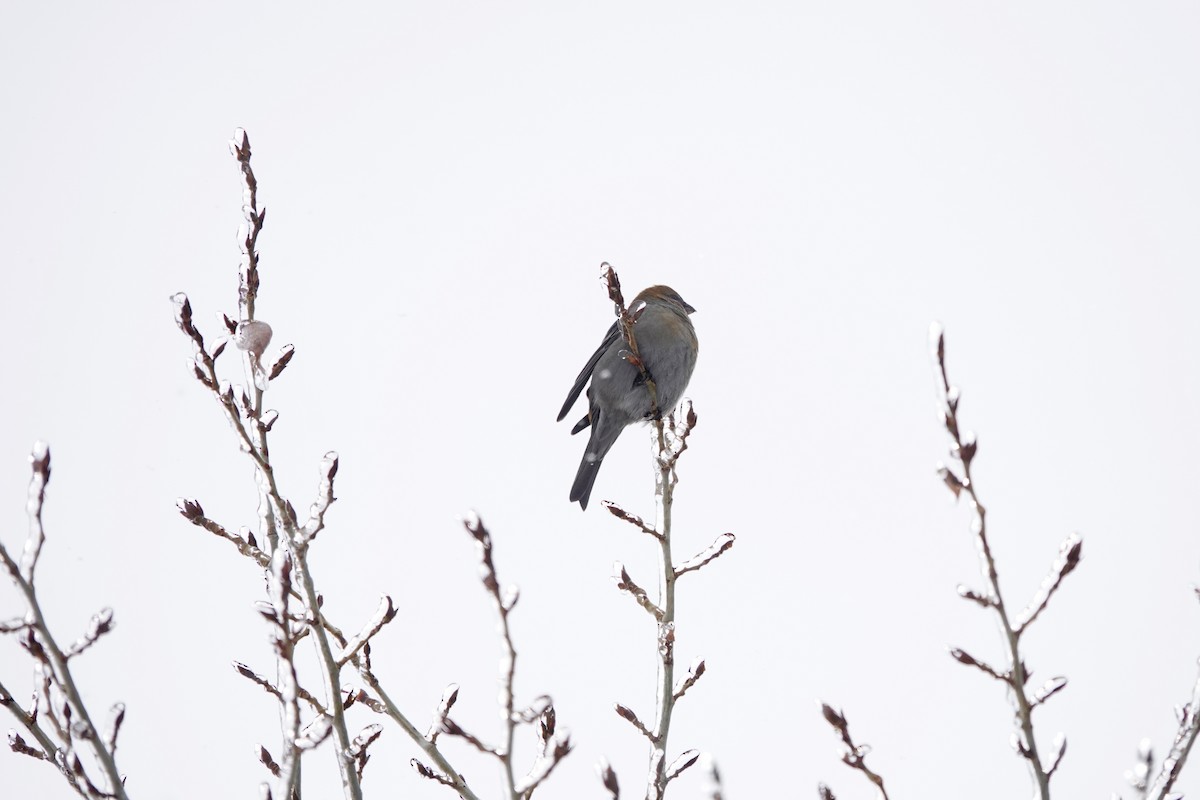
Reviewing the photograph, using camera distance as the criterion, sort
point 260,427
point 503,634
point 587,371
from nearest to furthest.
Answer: point 503,634
point 260,427
point 587,371

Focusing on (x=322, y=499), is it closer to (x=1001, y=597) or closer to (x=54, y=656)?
(x=54, y=656)

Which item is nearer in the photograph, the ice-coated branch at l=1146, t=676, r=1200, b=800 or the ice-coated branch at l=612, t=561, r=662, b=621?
the ice-coated branch at l=1146, t=676, r=1200, b=800

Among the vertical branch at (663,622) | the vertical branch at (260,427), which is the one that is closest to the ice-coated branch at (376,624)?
the vertical branch at (260,427)

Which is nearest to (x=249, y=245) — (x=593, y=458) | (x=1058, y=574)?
(x=1058, y=574)

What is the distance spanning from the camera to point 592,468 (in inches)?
230

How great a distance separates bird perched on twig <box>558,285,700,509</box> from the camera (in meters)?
5.86

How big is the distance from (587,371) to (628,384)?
463mm

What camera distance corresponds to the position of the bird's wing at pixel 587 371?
614cm

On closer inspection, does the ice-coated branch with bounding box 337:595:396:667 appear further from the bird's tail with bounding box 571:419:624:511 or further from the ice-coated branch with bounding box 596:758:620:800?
the bird's tail with bounding box 571:419:624:511

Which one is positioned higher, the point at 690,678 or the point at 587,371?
the point at 587,371

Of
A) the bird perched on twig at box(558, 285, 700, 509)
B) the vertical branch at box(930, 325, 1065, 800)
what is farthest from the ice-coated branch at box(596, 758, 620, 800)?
the bird perched on twig at box(558, 285, 700, 509)

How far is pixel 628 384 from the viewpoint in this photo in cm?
595

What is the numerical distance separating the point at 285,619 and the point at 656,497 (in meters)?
1.70

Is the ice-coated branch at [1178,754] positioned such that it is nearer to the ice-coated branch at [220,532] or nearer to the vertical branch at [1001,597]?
the vertical branch at [1001,597]
